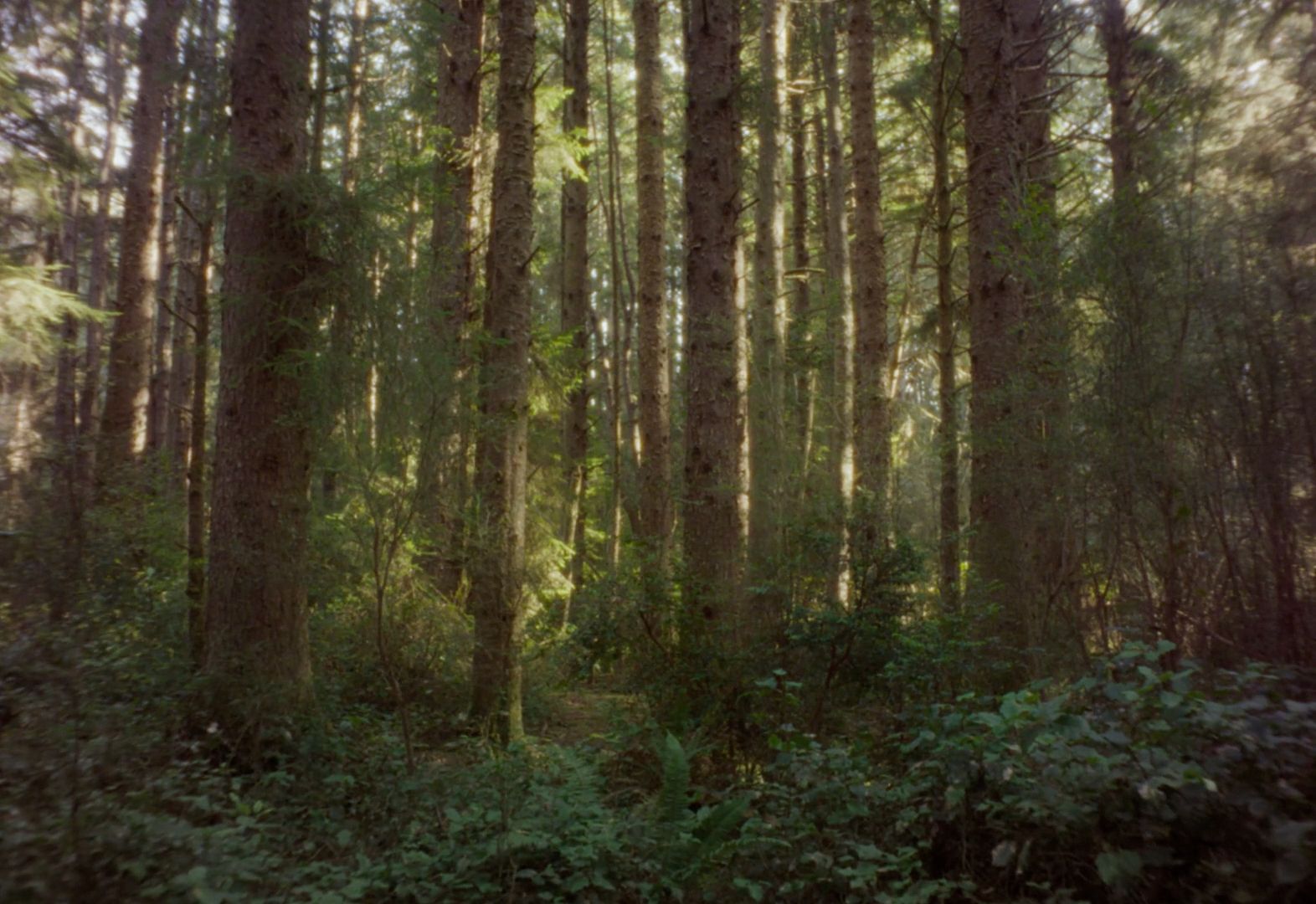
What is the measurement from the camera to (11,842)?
3676 millimetres

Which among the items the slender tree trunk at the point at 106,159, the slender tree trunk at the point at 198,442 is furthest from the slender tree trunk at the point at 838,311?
the slender tree trunk at the point at 106,159

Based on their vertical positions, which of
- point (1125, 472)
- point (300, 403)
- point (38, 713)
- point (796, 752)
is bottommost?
point (796, 752)

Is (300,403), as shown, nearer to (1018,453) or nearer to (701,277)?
(701,277)

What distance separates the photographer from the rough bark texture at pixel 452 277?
21.8ft

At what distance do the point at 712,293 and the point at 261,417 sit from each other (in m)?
4.32

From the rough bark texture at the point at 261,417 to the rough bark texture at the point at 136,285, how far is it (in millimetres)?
7977

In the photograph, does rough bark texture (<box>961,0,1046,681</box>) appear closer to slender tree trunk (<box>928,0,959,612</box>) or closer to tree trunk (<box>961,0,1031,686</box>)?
tree trunk (<box>961,0,1031,686</box>)

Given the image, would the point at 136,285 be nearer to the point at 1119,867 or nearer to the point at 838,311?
the point at 838,311

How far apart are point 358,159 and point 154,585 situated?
16.5 feet

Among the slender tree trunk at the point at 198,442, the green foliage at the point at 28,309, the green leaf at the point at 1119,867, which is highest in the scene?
the green foliage at the point at 28,309

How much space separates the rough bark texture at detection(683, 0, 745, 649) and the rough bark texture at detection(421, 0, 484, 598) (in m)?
2.27

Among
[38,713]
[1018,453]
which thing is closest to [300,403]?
[38,713]

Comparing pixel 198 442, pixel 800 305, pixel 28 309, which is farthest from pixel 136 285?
pixel 800 305

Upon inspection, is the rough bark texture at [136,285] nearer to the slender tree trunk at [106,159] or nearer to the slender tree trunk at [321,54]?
the slender tree trunk at [106,159]
